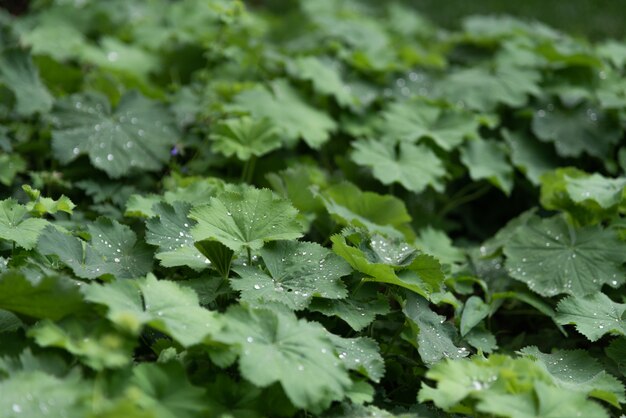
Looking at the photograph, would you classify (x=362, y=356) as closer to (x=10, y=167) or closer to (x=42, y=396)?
(x=42, y=396)

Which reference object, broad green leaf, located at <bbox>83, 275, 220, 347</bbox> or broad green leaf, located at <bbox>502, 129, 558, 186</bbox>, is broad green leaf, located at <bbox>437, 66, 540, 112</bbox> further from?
broad green leaf, located at <bbox>83, 275, 220, 347</bbox>

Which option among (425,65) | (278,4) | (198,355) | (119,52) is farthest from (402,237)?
(278,4)

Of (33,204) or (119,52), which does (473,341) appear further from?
(119,52)

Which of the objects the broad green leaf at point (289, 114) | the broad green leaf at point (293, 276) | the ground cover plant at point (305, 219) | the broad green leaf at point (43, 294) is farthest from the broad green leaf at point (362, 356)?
the broad green leaf at point (289, 114)

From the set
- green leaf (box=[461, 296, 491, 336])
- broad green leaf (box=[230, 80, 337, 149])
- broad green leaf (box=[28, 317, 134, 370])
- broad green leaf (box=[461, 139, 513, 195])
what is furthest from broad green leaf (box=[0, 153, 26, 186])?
broad green leaf (box=[461, 139, 513, 195])

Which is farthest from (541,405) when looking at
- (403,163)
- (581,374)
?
(403,163)

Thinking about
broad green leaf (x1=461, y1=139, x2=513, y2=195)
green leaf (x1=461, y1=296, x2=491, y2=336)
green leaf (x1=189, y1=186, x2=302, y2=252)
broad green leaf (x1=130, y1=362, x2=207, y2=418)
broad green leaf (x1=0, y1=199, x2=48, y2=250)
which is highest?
green leaf (x1=189, y1=186, x2=302, y2=252)

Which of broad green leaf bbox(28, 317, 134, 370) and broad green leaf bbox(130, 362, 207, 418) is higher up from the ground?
broad green leaf bbox(28, 317, 134, 370)
